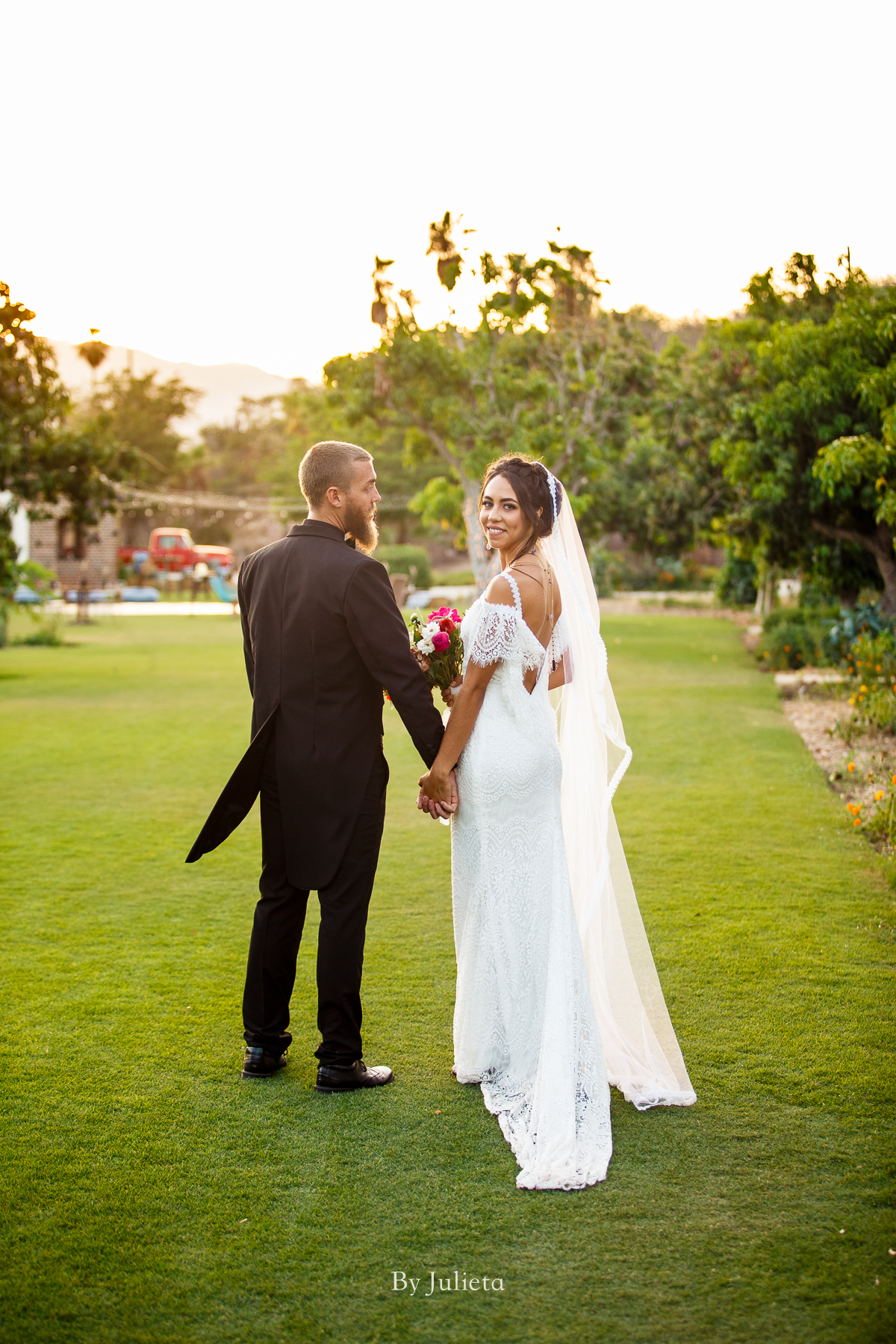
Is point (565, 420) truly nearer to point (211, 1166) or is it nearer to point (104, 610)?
point (104, 610)

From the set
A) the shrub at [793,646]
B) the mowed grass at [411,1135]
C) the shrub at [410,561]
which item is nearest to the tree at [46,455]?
the mowed grass at [411,1135]

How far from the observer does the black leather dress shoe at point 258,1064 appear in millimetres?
3938

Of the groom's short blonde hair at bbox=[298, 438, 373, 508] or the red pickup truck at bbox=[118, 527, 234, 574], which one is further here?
the red pickup truck at bbox=[118, 527, 234, 574]

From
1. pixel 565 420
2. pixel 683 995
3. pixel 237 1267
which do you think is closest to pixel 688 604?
pixel 565 420

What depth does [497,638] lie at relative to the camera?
3.62 meters

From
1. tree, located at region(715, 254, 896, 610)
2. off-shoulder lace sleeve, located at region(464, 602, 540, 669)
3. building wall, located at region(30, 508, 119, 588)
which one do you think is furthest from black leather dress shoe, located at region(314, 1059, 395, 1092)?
building wall, located at region(30, 508, 119, 588)

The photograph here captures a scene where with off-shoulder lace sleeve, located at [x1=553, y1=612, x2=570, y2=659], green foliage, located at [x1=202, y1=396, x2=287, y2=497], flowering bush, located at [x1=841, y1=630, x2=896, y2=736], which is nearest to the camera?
off-shoulder lace sleeve, located at [x1=553, y1=612, x2=570, y2=659]

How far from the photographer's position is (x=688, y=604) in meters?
33.8

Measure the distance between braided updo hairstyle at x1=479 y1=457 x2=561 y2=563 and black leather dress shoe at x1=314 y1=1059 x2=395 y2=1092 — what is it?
1.88m

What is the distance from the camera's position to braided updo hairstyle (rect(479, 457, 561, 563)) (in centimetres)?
373

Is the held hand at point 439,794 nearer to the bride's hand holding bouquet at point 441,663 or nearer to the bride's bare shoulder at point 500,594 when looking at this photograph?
the bride's hand holding bouquet at point 441,663

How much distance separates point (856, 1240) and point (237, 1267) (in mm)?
1606

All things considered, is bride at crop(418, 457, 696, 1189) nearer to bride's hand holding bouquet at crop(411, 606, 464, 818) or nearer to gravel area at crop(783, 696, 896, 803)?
bride's hand holding bouquet at crop(411, 606, 464, 818)

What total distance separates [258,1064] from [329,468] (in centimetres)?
209
